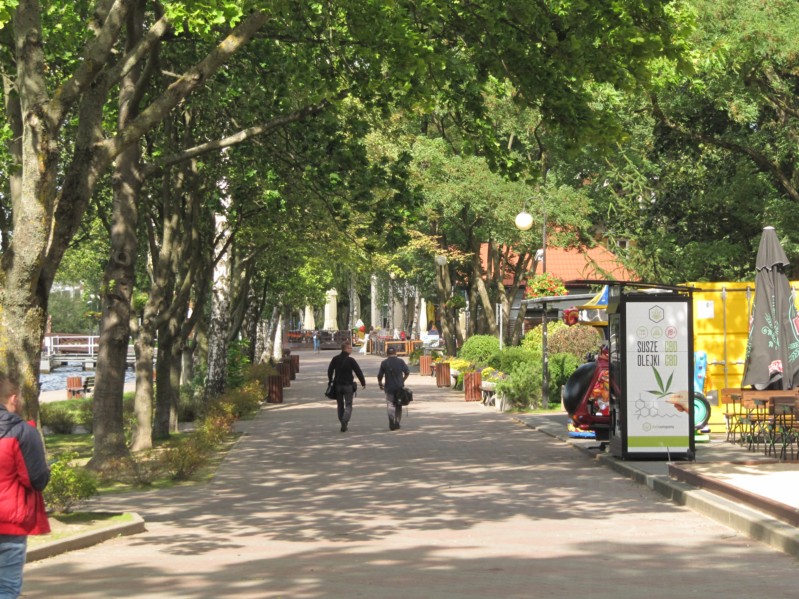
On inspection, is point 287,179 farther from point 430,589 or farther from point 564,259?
point 564,259

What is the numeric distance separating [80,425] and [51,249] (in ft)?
62.5

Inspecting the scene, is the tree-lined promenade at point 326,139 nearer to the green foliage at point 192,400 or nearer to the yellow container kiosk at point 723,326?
the green foliage at point 192,400

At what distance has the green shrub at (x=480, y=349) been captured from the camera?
4188 centimetres

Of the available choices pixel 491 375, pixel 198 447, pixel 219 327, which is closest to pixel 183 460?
pixel 198 447

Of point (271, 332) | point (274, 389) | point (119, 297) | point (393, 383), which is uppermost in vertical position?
point (271, 332)

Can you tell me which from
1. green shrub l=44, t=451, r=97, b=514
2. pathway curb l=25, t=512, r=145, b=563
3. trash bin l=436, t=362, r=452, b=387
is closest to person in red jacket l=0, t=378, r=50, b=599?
pathway curb l=25, t=512, r=145, b=563

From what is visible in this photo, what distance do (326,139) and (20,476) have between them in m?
14.8

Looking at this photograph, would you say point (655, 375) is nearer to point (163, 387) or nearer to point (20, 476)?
point (163, 387)

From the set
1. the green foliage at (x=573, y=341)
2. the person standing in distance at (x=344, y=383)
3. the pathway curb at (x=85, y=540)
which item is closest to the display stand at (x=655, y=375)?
the pathway curb at (x=85, y=540)

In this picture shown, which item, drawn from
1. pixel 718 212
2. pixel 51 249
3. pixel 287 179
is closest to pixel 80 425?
pixel 287 179

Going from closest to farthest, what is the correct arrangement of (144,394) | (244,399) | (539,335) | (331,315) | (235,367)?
(144,394)
(244,399)
(235,367)
(539,335)
(331,315)

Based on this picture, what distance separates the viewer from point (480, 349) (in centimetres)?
4259

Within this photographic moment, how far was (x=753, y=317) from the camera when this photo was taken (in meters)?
20.5

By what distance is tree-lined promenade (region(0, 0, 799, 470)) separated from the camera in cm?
1372
